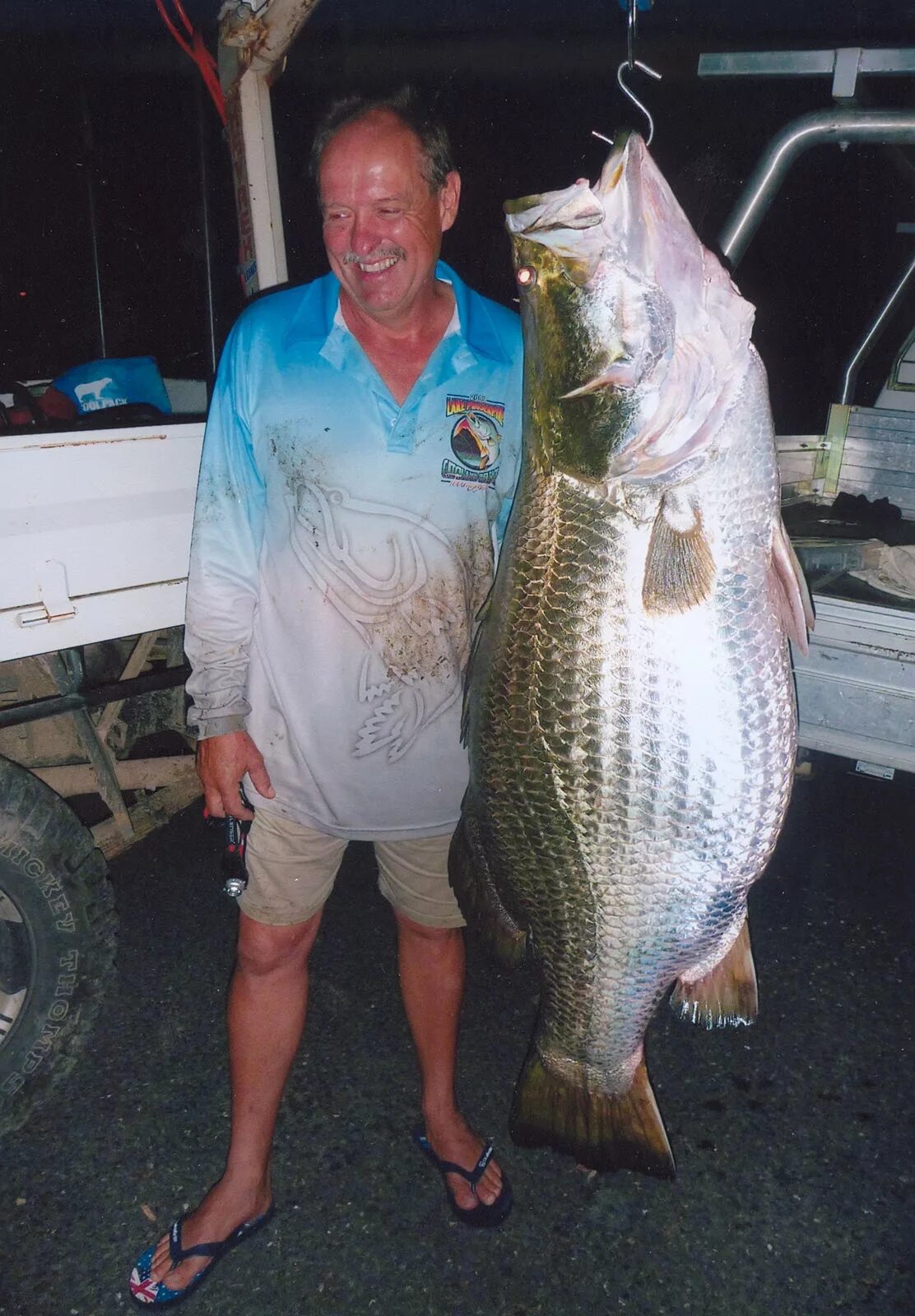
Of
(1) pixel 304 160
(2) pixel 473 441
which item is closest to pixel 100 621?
(2) pixel 473 441

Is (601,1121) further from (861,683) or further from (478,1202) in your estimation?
(861,683)

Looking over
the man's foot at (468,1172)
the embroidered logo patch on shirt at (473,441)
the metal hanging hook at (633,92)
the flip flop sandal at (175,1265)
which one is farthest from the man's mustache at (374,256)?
the flip flop sandal at (175,1265)

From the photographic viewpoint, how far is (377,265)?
189cm

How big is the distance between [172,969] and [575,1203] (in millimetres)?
1712

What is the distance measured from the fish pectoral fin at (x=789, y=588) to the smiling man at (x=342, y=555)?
666 mm

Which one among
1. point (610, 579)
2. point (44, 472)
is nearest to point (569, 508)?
point (610, 579)

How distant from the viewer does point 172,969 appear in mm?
3439

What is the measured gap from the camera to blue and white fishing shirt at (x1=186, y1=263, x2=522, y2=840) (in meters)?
1.98

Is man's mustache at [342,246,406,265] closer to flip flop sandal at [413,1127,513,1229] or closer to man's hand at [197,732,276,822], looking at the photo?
man's hand at [197,732,276,822]

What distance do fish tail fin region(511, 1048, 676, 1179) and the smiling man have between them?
0.58 metres

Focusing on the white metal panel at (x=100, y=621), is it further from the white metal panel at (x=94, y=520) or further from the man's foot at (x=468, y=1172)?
the man's foot at (x=468, y=1172)

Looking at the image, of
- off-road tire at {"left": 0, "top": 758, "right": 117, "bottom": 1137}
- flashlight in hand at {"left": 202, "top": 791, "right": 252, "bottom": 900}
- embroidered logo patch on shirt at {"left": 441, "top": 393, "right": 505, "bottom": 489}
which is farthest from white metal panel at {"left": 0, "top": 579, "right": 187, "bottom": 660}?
embroidered logo patch on shirt at {"left": 441, "top": 393, "right": 505, "bottom": 489}

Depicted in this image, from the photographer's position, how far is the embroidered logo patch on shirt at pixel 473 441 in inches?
78.7

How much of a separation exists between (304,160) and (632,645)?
19.3ft
